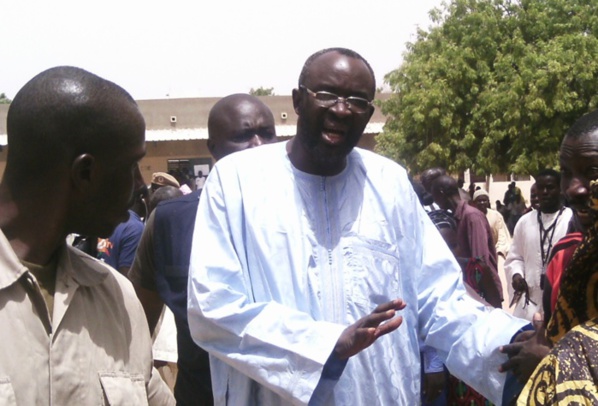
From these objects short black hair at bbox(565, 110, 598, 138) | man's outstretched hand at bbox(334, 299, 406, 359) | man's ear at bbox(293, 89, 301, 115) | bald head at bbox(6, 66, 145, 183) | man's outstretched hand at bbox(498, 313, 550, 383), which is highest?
bald head at bbox(6, 66, 145, 183)

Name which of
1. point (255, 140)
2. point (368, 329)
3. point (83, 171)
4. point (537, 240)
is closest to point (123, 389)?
point (83, 171)

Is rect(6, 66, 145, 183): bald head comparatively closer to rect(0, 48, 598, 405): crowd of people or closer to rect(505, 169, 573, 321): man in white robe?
rect(0, 48, 598, 405): crowd of people

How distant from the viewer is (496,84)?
25.4m

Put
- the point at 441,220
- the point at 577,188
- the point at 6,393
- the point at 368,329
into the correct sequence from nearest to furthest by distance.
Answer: the point at 6,393 < the point at 368,329 < the point at 577,188 < the point at 441,220

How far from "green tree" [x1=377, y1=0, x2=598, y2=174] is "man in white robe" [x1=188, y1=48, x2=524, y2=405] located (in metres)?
20.7

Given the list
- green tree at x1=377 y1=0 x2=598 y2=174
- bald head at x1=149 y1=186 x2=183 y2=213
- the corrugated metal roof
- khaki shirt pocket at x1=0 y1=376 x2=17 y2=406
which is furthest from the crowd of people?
the corrugated metal roof

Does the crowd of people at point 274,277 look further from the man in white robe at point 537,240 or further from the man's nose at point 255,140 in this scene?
the man in white robe at point 537,240

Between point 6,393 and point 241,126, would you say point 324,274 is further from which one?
point 241,126

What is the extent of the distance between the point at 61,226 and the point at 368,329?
3.33 ft

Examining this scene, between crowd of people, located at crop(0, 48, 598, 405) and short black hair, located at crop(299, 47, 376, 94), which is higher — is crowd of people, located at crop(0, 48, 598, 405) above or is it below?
below

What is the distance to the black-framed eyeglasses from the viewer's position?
10.4 feet

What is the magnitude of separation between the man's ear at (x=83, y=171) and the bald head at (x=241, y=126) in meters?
2.28

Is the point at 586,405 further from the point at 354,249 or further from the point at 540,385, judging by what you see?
the point at 354,249

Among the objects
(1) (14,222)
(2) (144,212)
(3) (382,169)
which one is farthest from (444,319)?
(2) (144,212)
